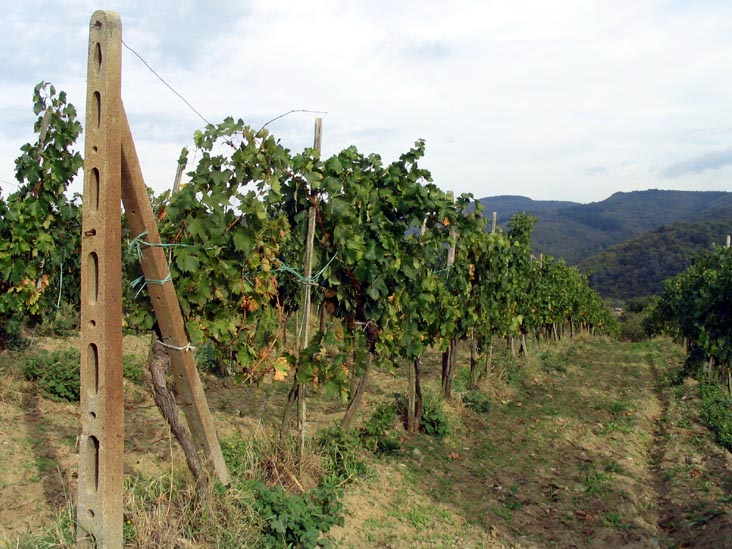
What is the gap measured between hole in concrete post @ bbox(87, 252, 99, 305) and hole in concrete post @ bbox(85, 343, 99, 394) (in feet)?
0.88

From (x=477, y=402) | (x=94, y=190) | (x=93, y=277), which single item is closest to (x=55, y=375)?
(x=93, y=277)

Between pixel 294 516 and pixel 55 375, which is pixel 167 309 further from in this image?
pixel 55 375

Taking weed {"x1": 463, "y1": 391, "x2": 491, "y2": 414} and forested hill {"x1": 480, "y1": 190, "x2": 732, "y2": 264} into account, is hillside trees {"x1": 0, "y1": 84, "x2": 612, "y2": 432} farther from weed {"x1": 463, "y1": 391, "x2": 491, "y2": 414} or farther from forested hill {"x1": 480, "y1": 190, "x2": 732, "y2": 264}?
forested hill {"x1": 480, "y1": 190, "x2": 732, "y2": 264}

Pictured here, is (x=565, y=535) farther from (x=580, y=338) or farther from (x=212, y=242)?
(x=580, y=338)

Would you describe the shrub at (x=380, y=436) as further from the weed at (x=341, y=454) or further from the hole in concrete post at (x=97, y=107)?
the hole in concrete post at (x=97, y=107)

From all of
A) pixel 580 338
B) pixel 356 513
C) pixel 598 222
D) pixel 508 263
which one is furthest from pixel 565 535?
pixel 598 222

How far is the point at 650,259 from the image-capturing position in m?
84.3

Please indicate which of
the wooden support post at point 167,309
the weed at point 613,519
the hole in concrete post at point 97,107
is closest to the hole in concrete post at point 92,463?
the wooden support post at point 167,309

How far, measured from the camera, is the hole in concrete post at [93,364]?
136 inches

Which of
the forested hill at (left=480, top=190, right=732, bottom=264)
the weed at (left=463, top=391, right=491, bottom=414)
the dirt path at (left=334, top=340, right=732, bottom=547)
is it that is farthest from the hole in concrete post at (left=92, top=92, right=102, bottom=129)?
the forested hill at (left=480, top=190, right=732, bottom=264)

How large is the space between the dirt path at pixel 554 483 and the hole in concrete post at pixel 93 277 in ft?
8.32

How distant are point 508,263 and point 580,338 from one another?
76.5ft

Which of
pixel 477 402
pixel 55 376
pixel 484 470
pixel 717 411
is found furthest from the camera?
pixel 717 411

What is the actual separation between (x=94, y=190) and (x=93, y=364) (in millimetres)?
1014
